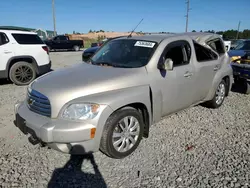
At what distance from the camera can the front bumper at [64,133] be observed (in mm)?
2348

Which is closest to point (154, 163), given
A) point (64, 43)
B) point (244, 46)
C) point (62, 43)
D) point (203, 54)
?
point (203, 54)

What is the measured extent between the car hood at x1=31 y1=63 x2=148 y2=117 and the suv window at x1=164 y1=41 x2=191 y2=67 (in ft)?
2.38

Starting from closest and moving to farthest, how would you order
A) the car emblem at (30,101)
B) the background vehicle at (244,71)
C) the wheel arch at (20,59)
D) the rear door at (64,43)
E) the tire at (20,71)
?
the car emblem at (30,101) → the background vehicle at (244,71) → the wheel arch at (20,59) → the tire at (20,71) → the rear door at (64,43)

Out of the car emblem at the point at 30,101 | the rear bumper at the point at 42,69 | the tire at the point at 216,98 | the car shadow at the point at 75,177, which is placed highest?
the car emblem at the point at 30,101

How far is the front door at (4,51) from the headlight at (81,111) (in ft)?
17.4

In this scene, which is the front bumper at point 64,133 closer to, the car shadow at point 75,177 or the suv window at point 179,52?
the car shadow at point 75,177

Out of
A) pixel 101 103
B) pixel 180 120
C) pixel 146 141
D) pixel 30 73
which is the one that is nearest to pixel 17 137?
pixel 101 103

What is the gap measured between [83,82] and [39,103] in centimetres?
64

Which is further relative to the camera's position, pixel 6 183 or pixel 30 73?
pixel 30 73

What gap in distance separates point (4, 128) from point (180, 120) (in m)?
3.47

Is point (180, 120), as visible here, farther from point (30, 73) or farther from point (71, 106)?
point (30, 73)

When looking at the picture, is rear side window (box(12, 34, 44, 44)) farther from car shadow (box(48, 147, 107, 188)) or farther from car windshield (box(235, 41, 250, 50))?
car windshield (box(235, 41, 250, 50))

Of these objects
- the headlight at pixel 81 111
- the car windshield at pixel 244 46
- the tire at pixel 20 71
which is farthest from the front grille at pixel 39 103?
the car windshield at pixel 244 46

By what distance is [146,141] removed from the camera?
10.9 feet
